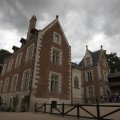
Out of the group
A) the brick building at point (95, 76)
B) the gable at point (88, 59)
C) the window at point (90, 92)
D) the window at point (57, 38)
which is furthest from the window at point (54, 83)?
the gable at point (88, 59)

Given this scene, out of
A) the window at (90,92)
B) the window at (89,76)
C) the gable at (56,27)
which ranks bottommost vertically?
the window at (90,92)

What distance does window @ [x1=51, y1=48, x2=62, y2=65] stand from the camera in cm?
1720

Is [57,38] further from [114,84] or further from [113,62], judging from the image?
[113,62]

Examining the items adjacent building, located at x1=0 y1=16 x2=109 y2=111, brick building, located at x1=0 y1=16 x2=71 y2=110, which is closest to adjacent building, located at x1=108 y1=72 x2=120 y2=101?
adjacent building, located at x1=0 y1=16 x2=109 y2=111

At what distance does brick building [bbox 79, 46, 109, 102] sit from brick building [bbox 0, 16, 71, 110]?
38.3 feet

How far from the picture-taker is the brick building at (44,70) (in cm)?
1406

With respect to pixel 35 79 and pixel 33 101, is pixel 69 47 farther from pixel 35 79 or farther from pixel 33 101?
pixel 33 101

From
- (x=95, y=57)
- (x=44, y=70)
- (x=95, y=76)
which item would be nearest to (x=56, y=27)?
(x=44, y=70)

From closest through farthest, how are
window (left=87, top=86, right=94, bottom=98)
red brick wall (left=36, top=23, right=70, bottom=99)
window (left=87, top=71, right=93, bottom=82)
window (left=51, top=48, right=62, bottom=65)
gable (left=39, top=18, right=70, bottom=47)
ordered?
red brick wall (left=36, top=23, right=70, bottom=99) → window (left=51, top=48, right=62, bottom=65) → gable (left=39, top=18, right=70, bottom=47) → window (left=87, top=86, right=94, bottom=98) → window (left=87, top=71, right=93, bottom=82)

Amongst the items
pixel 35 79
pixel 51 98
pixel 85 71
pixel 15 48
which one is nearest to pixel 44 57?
→ pixel 35 79

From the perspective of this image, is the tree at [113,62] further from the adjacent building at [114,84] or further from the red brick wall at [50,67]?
the red brick wall at [50,67]

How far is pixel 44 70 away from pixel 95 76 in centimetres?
1643

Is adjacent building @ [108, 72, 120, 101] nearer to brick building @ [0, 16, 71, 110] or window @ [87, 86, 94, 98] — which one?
window @ [87, 86, 94, 98]

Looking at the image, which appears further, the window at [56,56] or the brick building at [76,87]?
the brick building at [76,87]
